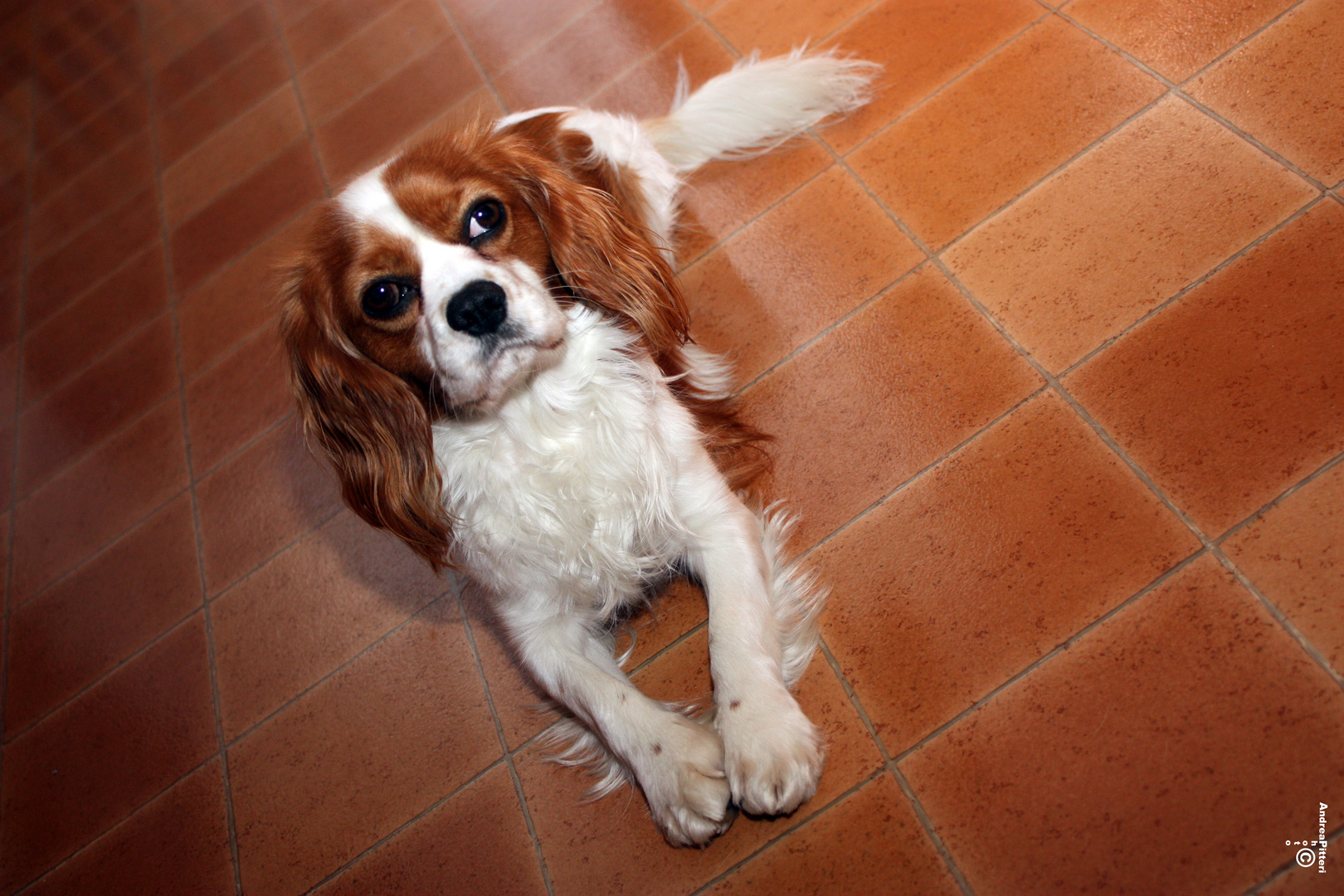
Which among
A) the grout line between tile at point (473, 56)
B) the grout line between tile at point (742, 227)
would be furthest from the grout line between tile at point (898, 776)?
the grout line between tile at point (473, 56)

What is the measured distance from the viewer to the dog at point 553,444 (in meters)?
1.71

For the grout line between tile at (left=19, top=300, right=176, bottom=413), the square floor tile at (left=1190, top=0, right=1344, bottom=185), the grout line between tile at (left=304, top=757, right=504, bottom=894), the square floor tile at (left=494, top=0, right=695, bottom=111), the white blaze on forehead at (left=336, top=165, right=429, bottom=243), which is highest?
the white blaze on forehead at (left=336, top=165, right=429, bottom=243)

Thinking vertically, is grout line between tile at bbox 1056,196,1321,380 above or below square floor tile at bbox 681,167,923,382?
below

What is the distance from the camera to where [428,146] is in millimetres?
1933

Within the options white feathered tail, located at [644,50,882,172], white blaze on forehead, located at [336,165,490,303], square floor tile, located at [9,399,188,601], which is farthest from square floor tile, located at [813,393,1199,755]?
square floor tile, located at [9,399,188,601]

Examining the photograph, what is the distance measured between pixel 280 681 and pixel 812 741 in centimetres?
158

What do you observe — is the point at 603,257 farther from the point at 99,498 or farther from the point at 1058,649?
the point at 99,498

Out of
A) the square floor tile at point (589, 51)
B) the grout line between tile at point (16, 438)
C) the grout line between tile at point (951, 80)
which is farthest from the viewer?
the square floor tile at point (589, 51)

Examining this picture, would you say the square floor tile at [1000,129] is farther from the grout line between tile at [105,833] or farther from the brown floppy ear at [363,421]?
the grout line between tile at [105,833]

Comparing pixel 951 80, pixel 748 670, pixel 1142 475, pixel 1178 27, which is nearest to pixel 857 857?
pixel 748 670

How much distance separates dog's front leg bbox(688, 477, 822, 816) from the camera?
165 centimetres

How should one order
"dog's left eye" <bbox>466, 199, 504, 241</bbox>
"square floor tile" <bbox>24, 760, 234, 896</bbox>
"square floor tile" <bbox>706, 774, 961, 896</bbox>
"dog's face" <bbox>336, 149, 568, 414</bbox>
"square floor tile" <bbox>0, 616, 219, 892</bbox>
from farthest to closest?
1. "square floor tile" <bbox>0, 616, 219, 892</bbox>
2. "square floor tile" <bbox>24, 760, 234, 896</bbox>
3. "dog's left eye" <bbox>466, 199, 504, 241</bbox>
4. "dog's face" <bbox>336, 149, 568, 414</bbox>
5. "square floor tile" <bbox>706, 774, 961, 896</bbox>

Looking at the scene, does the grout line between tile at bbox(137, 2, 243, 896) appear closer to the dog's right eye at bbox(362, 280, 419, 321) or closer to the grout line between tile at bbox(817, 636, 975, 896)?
the dog's right eye at bbox(362, 280, 419, 321)

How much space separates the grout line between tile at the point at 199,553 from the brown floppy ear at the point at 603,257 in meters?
1.63
